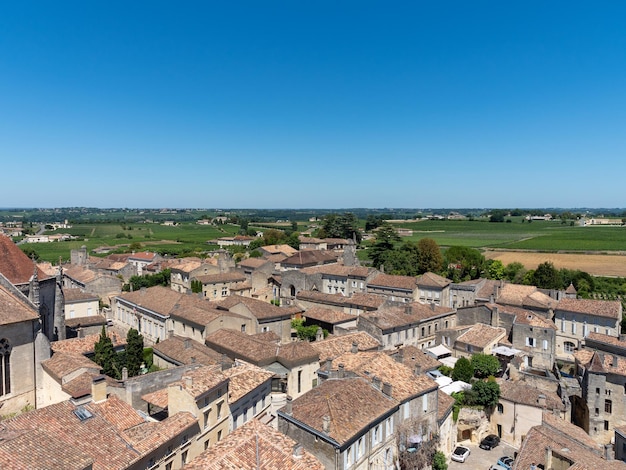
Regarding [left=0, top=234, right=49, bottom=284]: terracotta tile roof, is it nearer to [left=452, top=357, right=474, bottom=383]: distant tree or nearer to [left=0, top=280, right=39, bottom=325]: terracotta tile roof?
[left=0, top=280, right=39, bottom=325]: terracotta tile roof

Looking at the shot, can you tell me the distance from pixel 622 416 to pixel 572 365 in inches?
605

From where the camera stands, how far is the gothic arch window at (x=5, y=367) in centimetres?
2628

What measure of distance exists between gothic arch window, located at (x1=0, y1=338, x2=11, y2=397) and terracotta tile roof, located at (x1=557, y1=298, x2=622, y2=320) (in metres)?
57.1

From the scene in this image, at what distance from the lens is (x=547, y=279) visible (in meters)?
72.9

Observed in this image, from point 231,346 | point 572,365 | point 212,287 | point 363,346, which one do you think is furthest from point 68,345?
point 572,365

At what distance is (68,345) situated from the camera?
34875 millimetres

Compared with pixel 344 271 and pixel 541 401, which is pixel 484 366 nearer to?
pixel 541 401

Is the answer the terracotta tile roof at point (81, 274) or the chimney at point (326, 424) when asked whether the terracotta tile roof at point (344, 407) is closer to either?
the chimney at point (326, 424)

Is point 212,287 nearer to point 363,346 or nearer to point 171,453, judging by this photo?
point 363,346

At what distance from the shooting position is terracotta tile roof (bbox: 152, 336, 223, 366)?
32.1m

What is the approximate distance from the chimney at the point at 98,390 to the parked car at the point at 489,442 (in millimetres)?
27948

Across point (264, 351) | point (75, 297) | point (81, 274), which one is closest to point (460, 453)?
point (264, 351)

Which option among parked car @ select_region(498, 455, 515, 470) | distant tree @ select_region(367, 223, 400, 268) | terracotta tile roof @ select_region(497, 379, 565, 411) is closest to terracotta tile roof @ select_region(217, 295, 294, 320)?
terracotta tile roof @ select_region(497, 379, 565, 411)

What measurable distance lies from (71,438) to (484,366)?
34617 millimetres
